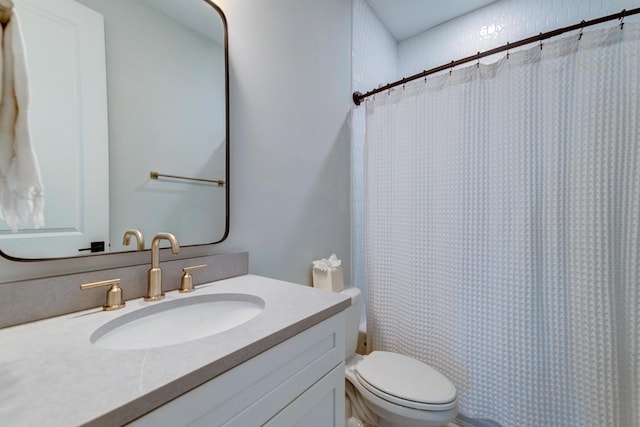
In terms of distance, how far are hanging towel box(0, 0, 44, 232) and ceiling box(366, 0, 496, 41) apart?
7.01 ft

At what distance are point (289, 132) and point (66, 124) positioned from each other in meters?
0.88

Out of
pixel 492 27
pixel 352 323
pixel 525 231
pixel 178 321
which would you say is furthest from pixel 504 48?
pixel 178 321

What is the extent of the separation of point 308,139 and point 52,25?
1.05 metres

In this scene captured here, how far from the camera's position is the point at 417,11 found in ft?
6.70

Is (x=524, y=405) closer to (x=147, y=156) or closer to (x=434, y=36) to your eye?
(x=147, y=156)

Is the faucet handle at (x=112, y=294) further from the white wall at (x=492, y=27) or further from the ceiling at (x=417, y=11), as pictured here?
the white wall at (x=492, y=27)

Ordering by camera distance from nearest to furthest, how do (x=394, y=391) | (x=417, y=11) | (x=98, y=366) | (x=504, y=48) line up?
(x=98, y=366), (x=394, y=391), (x=504, y=48), (x=417, y=11)

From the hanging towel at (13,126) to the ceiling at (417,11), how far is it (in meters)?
2.14

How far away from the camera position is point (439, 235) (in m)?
1.42

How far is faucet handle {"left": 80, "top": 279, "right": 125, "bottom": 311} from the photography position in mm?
732

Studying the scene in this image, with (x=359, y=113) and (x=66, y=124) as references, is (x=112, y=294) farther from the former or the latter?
(x=359, y=113)

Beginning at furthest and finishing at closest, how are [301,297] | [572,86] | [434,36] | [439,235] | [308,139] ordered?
1. [434,36]
2. [308,139]
3. [439,235]
4. [572,86]
5. [301,297]

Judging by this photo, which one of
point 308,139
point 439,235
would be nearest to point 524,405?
point 439,235

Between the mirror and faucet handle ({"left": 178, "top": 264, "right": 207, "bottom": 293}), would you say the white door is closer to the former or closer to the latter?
the mirror
